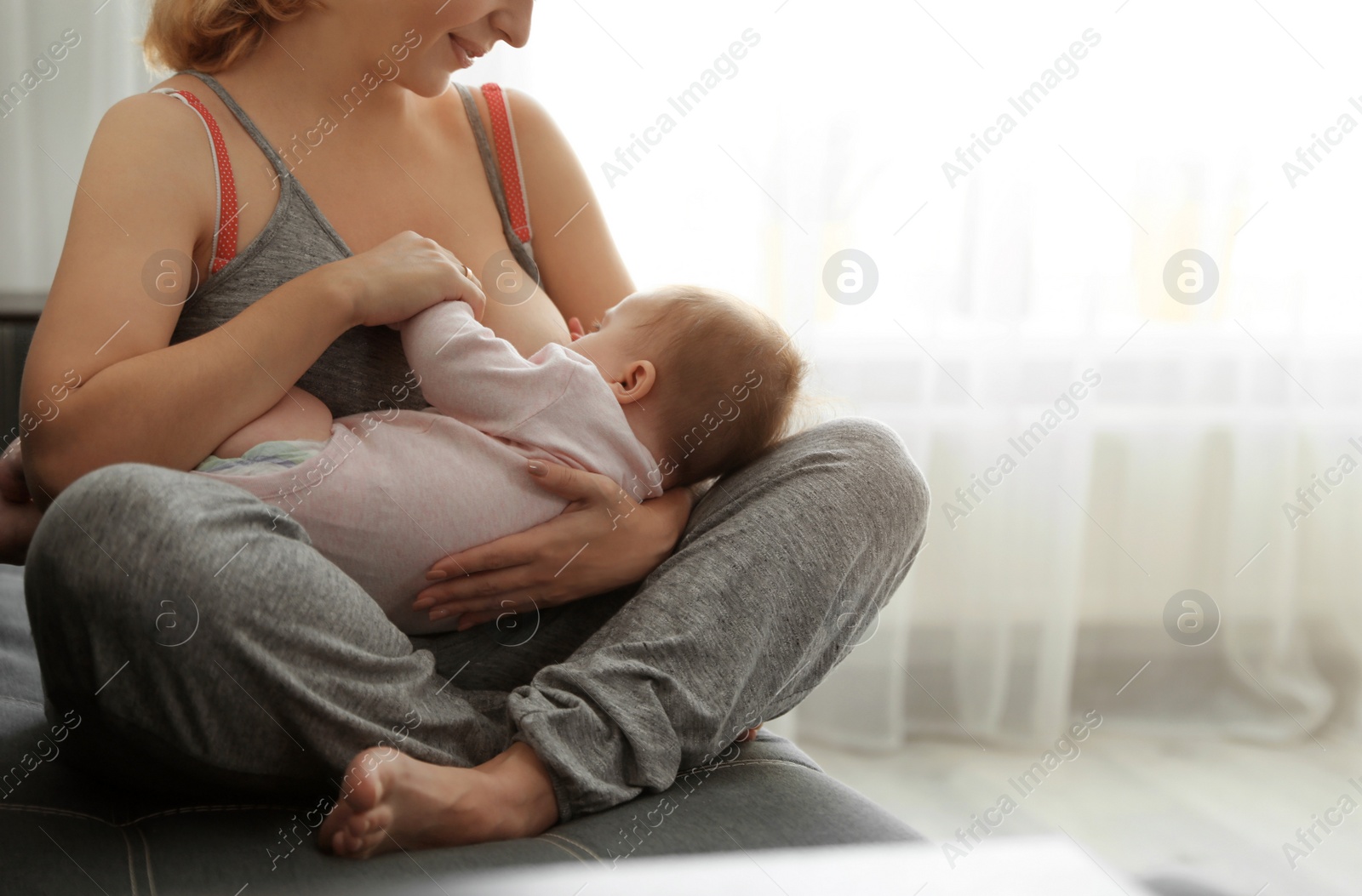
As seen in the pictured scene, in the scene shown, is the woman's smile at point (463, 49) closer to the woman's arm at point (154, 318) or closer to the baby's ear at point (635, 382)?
the woman's arm at point (154, 318)

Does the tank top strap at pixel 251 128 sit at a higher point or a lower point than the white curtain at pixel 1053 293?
lower

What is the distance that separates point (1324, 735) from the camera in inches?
83.1

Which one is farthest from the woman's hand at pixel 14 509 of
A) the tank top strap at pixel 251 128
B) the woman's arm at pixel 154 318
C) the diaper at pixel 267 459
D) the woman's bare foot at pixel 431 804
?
the woman's bare foot at pixel 431 804

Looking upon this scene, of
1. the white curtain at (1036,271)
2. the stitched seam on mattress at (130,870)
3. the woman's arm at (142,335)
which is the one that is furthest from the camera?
the white curtain at (1036,271)

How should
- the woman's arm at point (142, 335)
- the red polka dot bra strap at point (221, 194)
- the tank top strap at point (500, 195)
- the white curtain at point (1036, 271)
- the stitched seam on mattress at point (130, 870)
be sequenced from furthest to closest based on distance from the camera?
the white curtain at point (1036, 271)
the tank top strap at point (500, 195)
the red polka dot bra strap at point (221, 194)
the woman's arm at point (142, 335)
the stitched seam on mattress at point (130, 870)

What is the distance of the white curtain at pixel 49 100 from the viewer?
173cm

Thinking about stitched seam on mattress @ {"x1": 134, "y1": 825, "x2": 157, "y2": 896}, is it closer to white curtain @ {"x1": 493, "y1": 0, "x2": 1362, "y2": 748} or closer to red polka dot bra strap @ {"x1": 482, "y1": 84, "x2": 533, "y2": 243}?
red polka dot bra strap @ {"x1": 482, "y1": 84, "x2": 533, "y2": 243}

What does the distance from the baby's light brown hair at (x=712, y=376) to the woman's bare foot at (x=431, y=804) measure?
1.18ft

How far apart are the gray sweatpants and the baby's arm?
0.51 ft

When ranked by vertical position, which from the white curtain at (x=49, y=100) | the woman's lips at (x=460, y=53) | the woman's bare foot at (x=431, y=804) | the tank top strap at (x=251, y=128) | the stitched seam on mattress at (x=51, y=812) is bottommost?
the white curtain at (x=49, y=100)

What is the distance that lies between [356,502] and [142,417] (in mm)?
174

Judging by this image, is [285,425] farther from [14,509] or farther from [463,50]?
[463,50]

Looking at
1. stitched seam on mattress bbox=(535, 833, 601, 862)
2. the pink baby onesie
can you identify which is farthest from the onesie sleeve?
stitched seam on mattress bbox=(535, 833, 601, 862)

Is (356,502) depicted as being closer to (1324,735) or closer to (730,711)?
(730,711)
